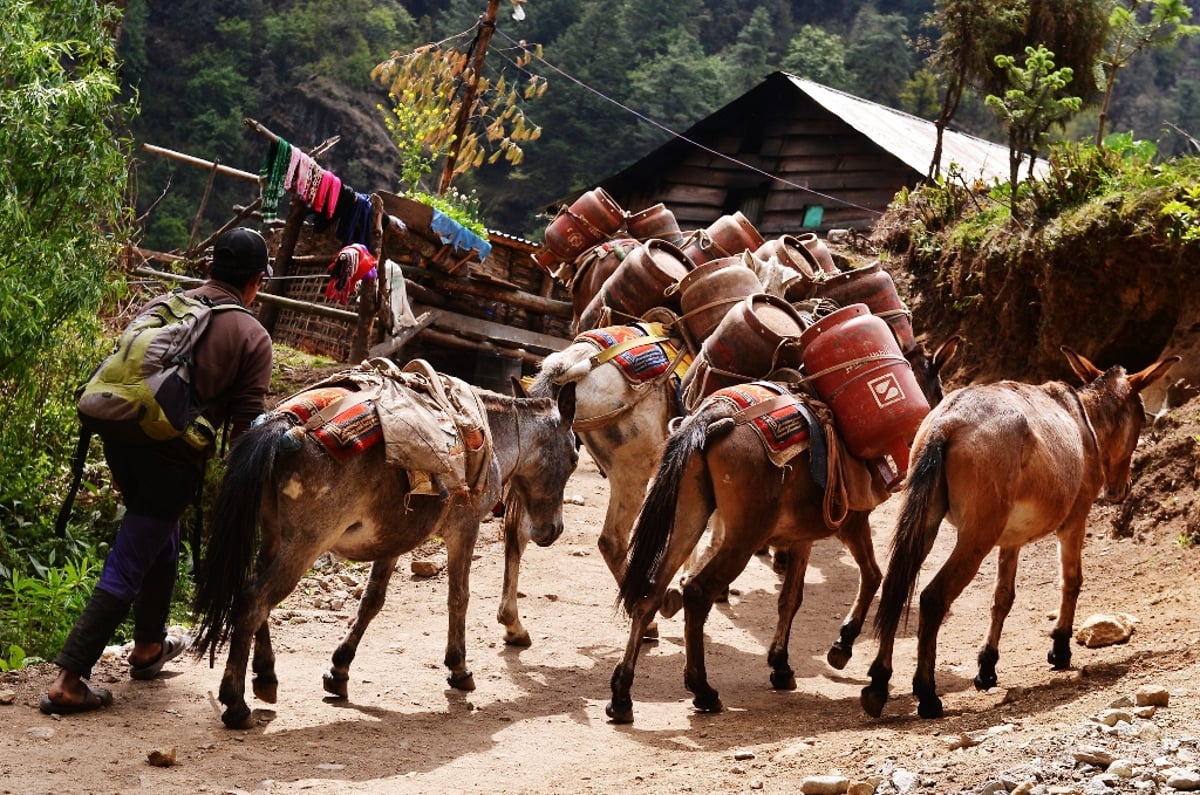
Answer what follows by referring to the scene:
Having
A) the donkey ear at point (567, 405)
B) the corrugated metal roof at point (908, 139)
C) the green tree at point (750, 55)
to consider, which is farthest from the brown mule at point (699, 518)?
the green tree at point (750, 55)

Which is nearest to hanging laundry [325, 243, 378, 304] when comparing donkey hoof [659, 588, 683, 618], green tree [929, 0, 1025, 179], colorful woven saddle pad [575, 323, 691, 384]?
colorful woven saddle pad [575, 323, 691, 384]

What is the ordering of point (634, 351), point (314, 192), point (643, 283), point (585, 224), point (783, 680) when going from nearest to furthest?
1. point (783, 680)
2. point (634, 351)
3. point (643, 283)
4. point (585, 224)
5. point (314, 192)

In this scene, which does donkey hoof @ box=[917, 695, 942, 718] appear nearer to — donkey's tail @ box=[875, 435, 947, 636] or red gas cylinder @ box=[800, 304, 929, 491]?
donkey's tail @ box=[875, 435, 947, 636]

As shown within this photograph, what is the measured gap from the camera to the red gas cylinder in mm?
6730

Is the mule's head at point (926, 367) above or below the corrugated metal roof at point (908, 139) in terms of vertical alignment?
below

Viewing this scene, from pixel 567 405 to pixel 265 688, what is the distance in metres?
2.53

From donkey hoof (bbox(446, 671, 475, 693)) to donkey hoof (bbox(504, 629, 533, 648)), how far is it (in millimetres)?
1090

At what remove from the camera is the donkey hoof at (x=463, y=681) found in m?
6.57

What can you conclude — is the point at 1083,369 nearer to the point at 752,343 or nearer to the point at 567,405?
the point at 752,343

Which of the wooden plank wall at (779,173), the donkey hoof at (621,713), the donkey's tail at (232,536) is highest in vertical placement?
the wooden plank wall at (779,173)

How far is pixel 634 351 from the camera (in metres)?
8.02

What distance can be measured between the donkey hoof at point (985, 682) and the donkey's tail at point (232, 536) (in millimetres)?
3937

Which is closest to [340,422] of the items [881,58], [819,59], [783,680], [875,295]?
[783,680]

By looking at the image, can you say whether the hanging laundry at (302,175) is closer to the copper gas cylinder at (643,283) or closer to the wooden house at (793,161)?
the copper gas cylinder at (643,283)
